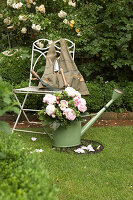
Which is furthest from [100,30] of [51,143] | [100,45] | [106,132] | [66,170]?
[66,170]

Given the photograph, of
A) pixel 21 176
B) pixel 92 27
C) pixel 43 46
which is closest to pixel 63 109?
pixel 21 176

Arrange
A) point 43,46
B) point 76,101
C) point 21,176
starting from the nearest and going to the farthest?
1. point 21,176
2. point 76,101
3. point 43,46

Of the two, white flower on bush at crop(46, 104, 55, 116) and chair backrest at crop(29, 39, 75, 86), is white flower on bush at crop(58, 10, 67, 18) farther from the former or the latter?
white flower on bush at crop(46, 104, 55, 116)

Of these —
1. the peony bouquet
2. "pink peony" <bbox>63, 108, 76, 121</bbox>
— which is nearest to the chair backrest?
the peony bouquet

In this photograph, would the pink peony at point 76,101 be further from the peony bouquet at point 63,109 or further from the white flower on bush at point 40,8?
the white flower on bush at point 40,8

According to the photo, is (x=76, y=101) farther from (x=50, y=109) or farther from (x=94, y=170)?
(x=94, y=170)

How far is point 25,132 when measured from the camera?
3.53 meters

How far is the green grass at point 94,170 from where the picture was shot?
1.96 m

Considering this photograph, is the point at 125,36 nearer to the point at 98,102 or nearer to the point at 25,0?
the point at 98,102

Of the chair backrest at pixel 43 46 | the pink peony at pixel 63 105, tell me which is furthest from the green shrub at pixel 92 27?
the pink peony at pixel 63 105

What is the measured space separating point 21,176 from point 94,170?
1.35 m

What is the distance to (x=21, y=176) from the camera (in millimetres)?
1070

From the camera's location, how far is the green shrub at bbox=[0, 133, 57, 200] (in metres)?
0.92

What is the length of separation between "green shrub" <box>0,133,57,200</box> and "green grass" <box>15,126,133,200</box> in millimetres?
741
